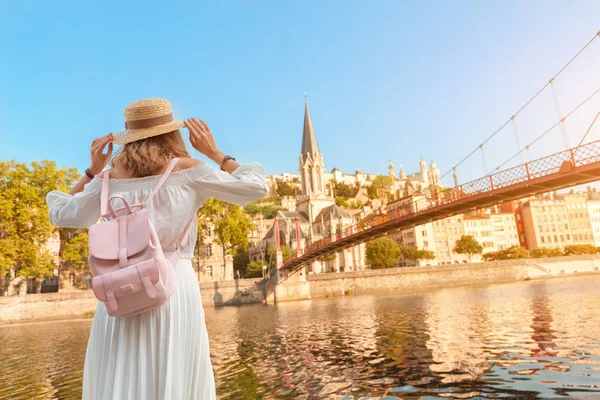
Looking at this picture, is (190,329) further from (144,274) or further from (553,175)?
(553,175)

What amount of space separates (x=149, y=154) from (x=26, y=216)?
34857mm

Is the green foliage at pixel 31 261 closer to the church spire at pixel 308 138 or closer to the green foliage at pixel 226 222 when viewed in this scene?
the green foliage at pixel 226 222

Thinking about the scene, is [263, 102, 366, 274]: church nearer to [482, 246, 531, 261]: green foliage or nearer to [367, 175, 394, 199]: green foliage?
[482, 246, 531, 261]: green foliage

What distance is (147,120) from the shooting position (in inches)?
90.3

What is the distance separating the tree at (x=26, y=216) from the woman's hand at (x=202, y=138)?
3310 cm

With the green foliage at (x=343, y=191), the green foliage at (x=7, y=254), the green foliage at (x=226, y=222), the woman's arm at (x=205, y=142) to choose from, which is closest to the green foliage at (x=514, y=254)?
the green foliage at (x=226, y=222)

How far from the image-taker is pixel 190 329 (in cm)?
212

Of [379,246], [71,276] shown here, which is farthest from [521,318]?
[379,246]

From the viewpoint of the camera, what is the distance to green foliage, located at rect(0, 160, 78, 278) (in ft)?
103

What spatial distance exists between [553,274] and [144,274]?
6402 cm

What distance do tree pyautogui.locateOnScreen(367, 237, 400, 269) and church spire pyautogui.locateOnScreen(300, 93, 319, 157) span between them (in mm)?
30863

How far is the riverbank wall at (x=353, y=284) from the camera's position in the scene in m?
33.1

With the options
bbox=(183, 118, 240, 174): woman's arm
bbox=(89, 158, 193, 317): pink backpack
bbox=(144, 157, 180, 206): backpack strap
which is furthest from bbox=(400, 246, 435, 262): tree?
bbox=(89, 158, 193, 317): pink backpack

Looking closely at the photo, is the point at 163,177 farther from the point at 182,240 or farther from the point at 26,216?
the point at 26,216
